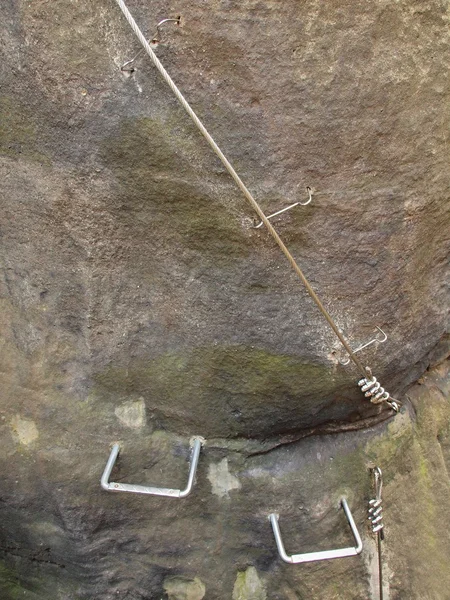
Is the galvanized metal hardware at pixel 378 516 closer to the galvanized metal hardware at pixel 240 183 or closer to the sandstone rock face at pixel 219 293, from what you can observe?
the sandstone rock face at pixel 219 293

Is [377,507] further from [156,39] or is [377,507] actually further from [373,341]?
[156,39]

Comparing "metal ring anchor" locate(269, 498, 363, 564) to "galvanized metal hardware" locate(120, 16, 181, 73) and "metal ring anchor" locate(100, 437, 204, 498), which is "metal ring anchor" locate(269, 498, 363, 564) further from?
"galvanized metal hardware" locate(120, 16, 181, 73)

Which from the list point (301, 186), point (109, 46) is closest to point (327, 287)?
point (301, 186)

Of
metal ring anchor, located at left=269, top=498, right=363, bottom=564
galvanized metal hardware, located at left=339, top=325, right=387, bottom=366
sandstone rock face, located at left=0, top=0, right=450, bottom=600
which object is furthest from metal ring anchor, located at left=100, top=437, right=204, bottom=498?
galvanized metal hardware, located at left=339, top=325, right=387, bottom=366

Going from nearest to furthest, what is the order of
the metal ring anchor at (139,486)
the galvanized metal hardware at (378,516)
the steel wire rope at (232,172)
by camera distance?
the steel wire rope at (232,172)
the metal ring anchor at (139,486)
the galvanized metal hardware at (378,516)

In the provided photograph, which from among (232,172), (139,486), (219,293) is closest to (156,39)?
(232,172)

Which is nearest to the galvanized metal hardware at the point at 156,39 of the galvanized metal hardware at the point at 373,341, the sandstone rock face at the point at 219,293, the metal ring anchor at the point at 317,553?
the sandstone rock face at the point at 219,293
